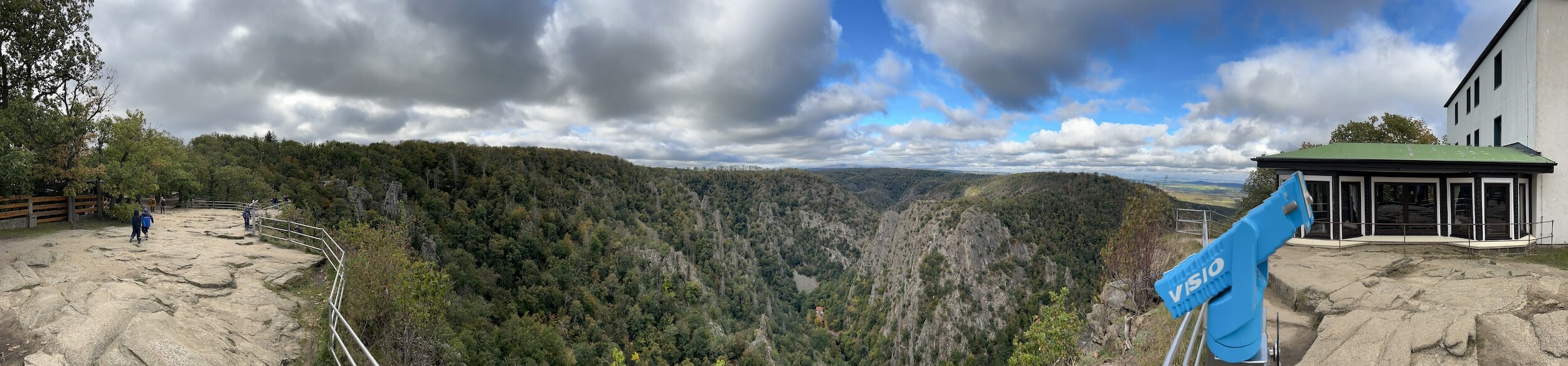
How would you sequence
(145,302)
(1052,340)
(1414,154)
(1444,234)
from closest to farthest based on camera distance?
(145,302), (1052,340), (1444,234), (1414,154)

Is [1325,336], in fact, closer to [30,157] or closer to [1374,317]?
[1374,317]

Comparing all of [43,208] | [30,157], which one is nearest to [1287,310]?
[30,157]

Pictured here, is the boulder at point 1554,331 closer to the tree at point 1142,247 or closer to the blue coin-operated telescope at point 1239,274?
the tree at point 1142,247

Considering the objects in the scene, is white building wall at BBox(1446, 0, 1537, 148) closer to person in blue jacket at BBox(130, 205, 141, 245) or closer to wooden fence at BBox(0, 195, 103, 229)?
person in blue jacket at BBox(130, 205, 141, 245)

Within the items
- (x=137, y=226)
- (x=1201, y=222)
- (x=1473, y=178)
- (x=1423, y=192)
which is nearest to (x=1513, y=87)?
(x=1473, y=178)

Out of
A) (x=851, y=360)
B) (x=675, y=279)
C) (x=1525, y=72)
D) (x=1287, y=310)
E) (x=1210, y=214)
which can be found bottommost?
(x=851, y=360)

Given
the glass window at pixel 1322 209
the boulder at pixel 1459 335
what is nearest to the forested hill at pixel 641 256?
the boulder at pixel 1459 335

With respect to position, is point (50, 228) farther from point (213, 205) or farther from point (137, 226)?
point (213, 205)
